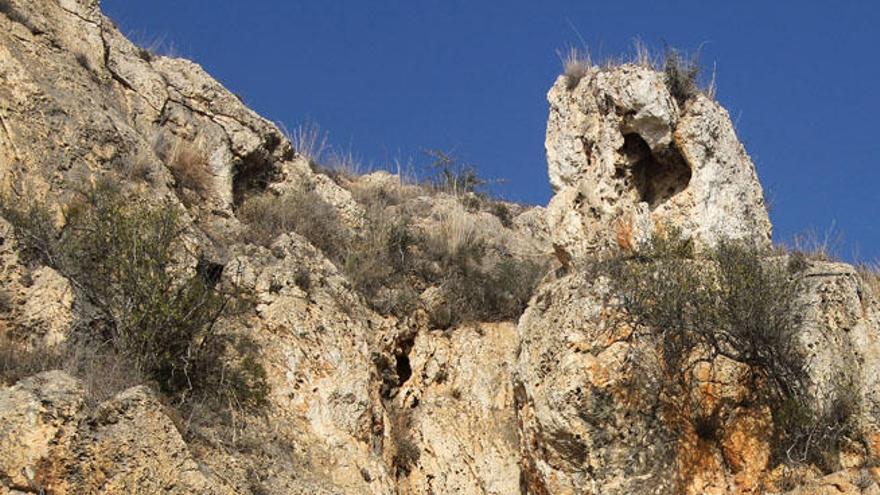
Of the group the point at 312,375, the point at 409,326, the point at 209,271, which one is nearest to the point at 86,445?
the point at 312,375

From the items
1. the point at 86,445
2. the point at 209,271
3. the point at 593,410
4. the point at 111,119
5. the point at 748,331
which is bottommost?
the point at 86,445

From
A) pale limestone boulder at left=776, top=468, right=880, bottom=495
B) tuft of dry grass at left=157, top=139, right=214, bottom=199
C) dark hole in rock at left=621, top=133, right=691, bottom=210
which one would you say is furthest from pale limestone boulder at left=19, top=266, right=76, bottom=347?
pale limestone boulder at left=776, top=468, right=880, bottom=495

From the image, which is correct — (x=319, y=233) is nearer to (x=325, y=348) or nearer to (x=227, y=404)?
(x=325, y=348)

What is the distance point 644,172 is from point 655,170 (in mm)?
162

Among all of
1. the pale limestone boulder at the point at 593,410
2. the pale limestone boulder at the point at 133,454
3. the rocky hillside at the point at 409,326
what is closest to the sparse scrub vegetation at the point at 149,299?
the rocky hillside at the point at 409,326

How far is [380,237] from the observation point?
1692 centimetres

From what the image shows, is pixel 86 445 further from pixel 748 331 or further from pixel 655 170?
pixel 655 170

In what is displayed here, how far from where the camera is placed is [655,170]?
49.9 ft

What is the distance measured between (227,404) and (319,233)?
4.57m

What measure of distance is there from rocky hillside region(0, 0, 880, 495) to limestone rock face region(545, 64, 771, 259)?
0.11 ft

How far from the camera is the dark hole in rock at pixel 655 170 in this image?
1481 centimetres

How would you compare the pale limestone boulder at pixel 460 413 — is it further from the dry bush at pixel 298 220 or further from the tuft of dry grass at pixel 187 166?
the tuft of dry grass at pixel 187 166

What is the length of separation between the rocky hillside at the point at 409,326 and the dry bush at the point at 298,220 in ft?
0.21

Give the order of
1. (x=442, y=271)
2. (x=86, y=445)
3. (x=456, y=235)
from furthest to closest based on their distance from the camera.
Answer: (x=456, y=235), (x=442, y=271), (x=86, y=445)
